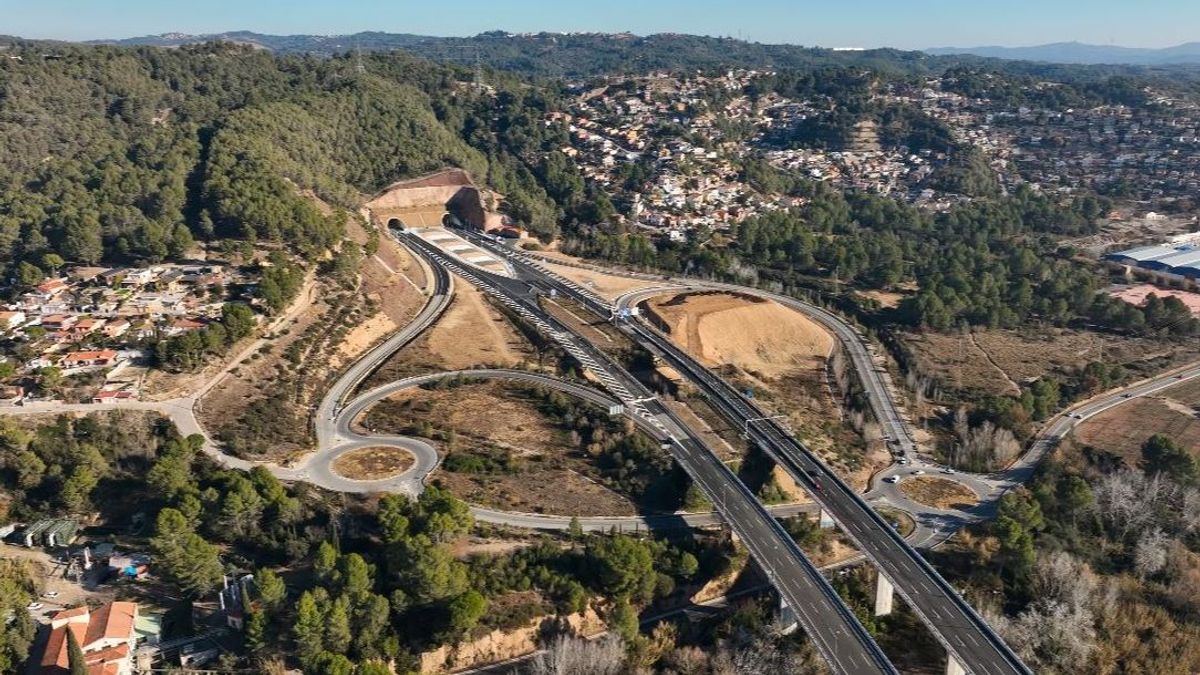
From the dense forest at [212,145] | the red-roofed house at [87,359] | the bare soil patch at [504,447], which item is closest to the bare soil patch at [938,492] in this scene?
the bare soil patch at [504,447]

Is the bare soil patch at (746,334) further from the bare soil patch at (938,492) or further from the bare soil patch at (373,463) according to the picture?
the bare soil patch at (373,463)

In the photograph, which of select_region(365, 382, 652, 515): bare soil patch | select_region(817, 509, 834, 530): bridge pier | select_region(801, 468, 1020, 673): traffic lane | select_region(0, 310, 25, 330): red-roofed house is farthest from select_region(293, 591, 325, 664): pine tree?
select_region(0, 310, 25, 330): red-roofed house

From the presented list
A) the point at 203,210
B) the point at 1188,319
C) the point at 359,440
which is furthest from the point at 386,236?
the point at 1188,319

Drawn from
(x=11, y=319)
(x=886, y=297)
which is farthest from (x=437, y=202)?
(x=886, y=297)

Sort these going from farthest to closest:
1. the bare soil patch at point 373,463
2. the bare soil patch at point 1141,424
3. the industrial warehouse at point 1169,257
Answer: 1. the industrial warehouse at point 1169,257
2. the bare soil patch at point 1141,424
3. the bare soil patch at point 373,463

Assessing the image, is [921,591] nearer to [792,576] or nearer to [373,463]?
[792,576]

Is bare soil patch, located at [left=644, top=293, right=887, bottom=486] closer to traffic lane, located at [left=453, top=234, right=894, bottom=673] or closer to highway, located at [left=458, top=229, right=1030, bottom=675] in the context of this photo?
highway, located at [left=458, top=229, right=1030, bottom=675]

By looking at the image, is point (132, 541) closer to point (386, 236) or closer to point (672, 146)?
point (386, 236)
